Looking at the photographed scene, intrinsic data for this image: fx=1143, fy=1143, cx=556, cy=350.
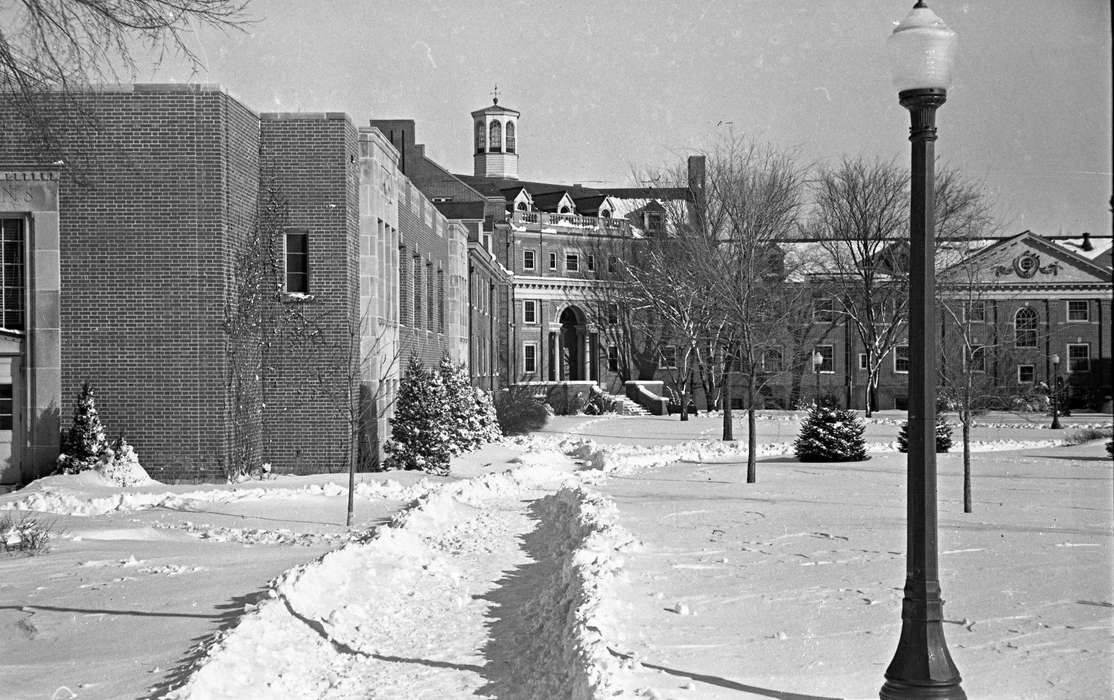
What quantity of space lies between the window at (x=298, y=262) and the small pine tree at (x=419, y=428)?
2.94 m

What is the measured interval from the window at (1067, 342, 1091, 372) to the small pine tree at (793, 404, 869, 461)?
1760 inches

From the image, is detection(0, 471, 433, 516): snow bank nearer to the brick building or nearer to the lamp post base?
the brick building

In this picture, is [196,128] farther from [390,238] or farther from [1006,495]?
[1006,495]

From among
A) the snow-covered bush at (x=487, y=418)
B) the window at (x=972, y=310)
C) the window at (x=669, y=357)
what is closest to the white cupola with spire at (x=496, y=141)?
the window at (x=669, y=357)

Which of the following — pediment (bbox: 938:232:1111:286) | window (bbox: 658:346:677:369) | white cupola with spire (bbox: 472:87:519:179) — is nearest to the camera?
window (bbox: 658:346:677:369)

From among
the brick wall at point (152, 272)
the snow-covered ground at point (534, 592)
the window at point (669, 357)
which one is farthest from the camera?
the window at point (669, 357)

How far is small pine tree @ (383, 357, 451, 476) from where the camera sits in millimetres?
23672

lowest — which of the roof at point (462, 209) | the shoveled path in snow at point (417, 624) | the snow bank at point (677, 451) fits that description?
the snow bank at point (677, 451)

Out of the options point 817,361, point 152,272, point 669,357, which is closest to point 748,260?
point 152,272

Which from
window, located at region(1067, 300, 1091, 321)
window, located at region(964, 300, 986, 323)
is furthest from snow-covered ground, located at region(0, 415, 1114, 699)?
window, located at region(1067, 300, 1091, 321)

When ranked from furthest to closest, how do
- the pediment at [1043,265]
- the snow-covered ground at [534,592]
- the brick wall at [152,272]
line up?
the pediment at [1043,265] → the brick wall at [152,272] → the snow-covered ground at [534,592]

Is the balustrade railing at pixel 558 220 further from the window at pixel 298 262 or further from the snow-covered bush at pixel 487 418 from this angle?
the window at pixel 298 262

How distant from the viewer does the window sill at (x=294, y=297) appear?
74.7ft

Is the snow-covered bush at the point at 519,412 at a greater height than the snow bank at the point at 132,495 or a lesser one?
greater
